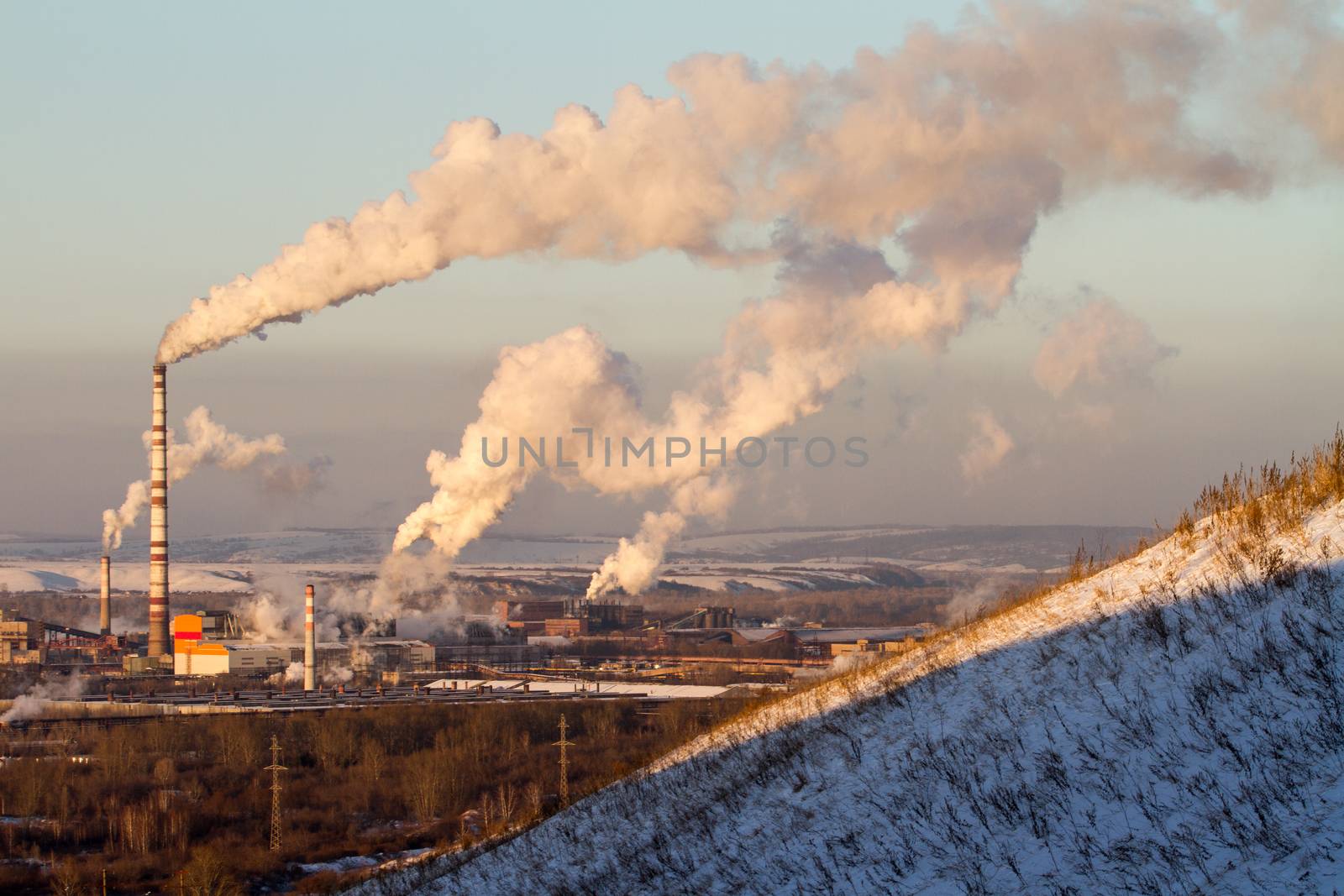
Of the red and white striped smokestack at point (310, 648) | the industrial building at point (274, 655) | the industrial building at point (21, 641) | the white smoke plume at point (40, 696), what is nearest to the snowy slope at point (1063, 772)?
the white smoke plume at point (40, 696)

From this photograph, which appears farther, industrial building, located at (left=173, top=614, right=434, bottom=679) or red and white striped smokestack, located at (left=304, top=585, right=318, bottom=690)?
industrial building, located at (left=173, top=614, right=434, bottom=679)

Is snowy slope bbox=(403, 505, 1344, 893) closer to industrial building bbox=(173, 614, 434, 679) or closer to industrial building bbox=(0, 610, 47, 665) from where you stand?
industrial building bbox=(173, 614, 434, 679)

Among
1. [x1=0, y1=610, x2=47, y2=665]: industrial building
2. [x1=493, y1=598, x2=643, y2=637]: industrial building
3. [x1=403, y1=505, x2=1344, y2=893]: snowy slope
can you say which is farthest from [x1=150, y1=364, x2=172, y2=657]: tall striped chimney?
[x1=403, y1=505, x2=1344, y2=893]: snowy slope

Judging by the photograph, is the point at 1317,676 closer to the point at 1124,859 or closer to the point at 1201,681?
the point at 1201,681

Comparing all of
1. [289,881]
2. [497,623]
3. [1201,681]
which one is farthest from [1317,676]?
[497,623]

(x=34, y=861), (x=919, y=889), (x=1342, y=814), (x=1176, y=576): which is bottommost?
(x=34, y=861)

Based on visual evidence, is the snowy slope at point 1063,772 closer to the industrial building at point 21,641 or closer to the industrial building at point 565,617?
the industrial building at point 21,641

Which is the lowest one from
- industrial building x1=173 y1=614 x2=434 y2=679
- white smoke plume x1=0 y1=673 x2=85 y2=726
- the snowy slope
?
white smoke plume x1=0 y1=673 x2=85 y2=726
